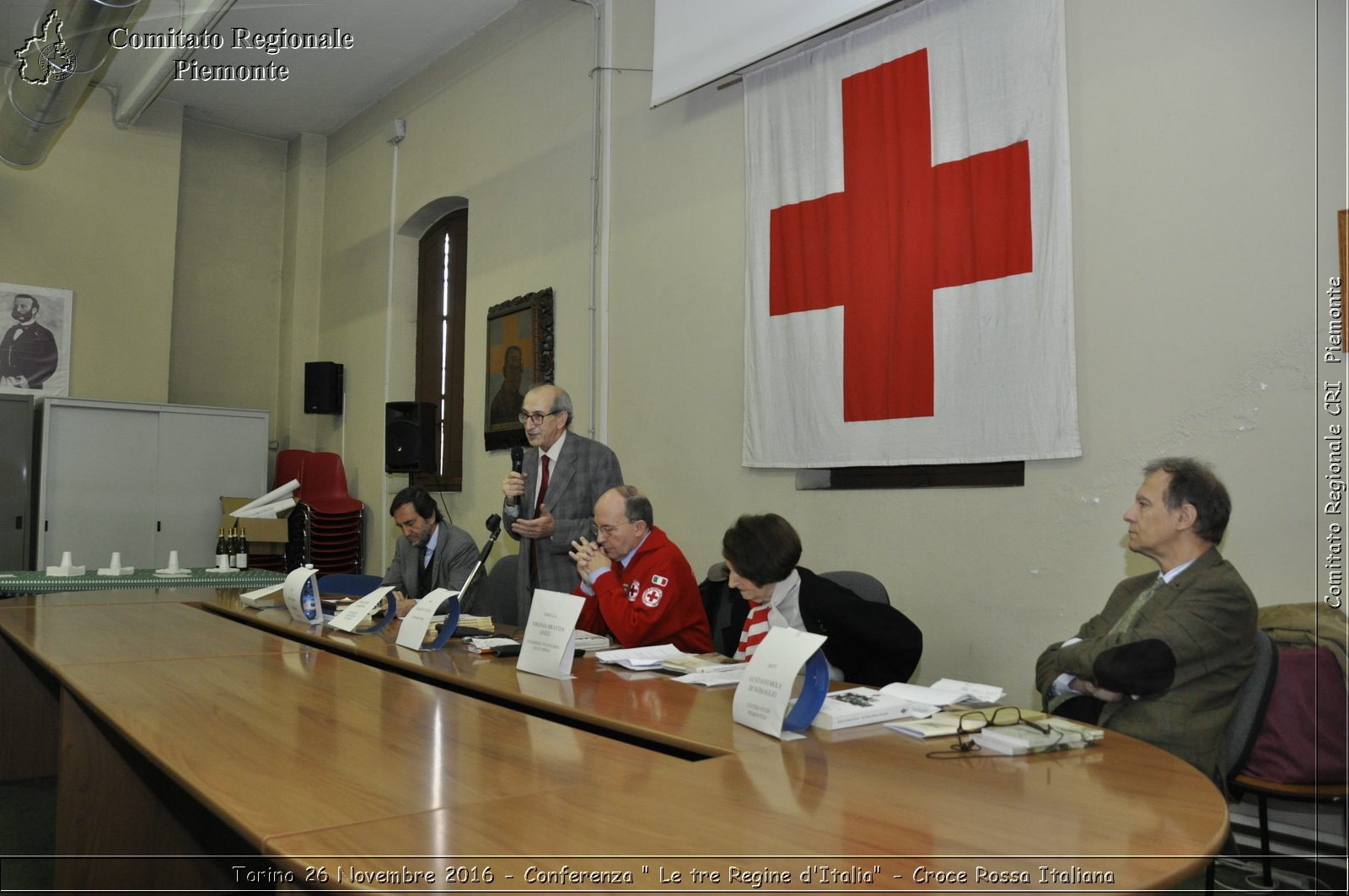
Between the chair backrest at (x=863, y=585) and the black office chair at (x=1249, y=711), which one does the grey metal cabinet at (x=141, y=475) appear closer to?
the chair backrest at (x=863, y=585)

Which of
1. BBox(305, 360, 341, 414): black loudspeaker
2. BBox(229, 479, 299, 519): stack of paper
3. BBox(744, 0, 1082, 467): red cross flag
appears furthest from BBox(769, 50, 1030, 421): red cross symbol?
BBox(305, 360, 341, 414): black loudspeaker

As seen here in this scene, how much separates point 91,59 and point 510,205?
90.6 inches

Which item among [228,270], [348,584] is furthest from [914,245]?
[228,270]

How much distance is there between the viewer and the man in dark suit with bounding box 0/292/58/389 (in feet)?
23.2

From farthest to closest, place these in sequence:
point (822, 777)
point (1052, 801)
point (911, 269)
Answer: point (911, 269) < point (822, 777) < point (1052, 801)

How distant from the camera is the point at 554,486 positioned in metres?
4.03

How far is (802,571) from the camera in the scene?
309 centimetres

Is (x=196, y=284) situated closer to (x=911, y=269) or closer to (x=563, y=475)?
(x=563, y=475)

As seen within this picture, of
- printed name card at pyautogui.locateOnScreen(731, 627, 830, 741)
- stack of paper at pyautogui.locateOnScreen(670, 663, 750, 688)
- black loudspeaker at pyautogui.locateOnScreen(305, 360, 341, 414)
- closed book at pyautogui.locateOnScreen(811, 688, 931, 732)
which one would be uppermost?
black loudspeaker at pyautogui.locateOnScreen(305, 360, 341, 414)

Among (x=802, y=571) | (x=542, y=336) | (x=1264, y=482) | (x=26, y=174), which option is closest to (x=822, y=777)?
(x=802, y=571)

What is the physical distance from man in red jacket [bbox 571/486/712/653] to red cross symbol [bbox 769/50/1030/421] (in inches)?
44.1

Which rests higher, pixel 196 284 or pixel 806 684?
pixel 196 284

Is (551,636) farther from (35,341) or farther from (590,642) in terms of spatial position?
(35,341)

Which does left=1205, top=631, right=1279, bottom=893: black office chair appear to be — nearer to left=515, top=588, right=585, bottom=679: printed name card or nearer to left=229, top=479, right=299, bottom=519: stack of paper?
left=515, top=588, right=585, bottom=679: printed name card
